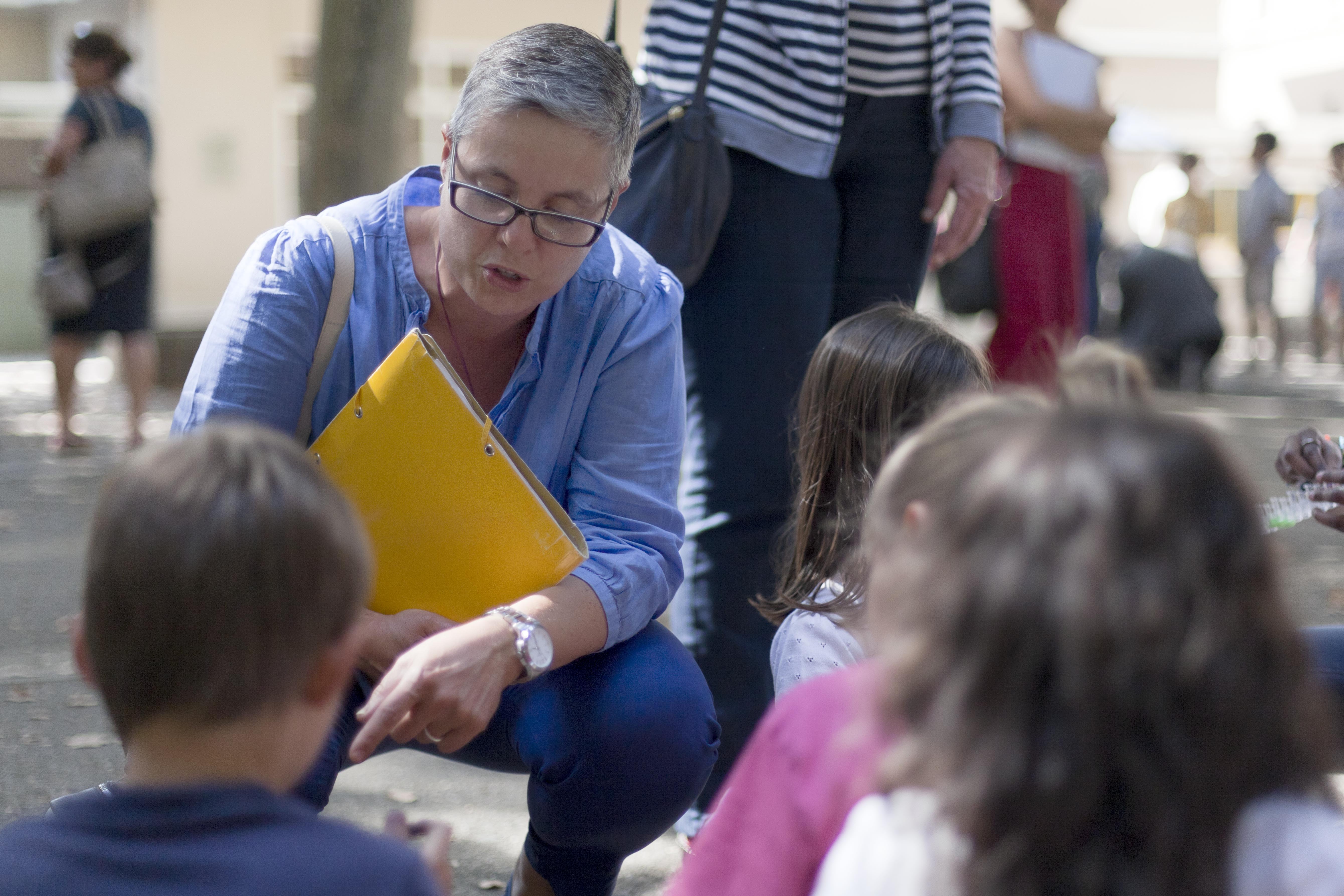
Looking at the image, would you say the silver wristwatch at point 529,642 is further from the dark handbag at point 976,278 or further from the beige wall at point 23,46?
the beige wall at point 23,46

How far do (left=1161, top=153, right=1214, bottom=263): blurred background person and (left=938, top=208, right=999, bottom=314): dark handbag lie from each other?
6.52m

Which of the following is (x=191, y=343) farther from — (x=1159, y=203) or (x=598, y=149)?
(x=1159, y=203)

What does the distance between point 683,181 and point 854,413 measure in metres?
0.65

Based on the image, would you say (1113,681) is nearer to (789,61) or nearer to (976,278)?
(789,61)

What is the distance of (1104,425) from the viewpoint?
97 centimetres

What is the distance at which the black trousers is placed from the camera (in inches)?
102

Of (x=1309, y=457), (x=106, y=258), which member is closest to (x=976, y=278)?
(x=1309, y=457)

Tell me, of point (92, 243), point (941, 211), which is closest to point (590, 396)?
point (941, 211)

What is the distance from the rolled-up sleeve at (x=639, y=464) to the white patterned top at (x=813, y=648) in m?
0.23

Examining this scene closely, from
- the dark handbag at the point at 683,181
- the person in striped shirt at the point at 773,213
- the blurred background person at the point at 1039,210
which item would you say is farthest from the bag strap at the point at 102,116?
the dark handbag at the point at 683,181

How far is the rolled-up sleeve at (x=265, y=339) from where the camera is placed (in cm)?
195

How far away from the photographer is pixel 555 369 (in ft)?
7.01

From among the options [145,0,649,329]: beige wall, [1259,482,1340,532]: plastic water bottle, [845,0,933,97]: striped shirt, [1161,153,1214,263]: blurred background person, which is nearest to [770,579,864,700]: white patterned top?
[1259,482,1340,532]: plastic water bottle

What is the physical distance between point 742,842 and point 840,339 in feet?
3.54
